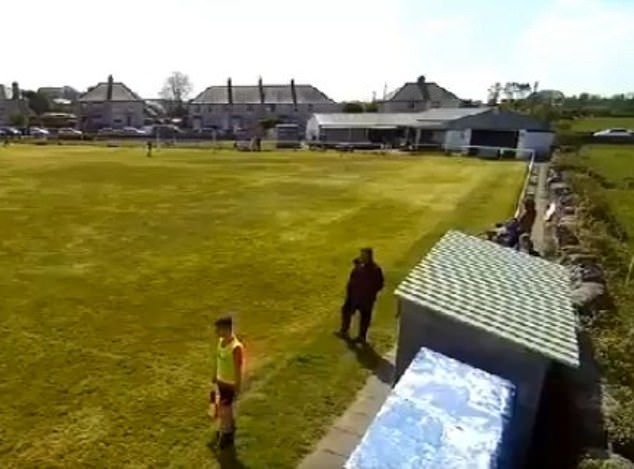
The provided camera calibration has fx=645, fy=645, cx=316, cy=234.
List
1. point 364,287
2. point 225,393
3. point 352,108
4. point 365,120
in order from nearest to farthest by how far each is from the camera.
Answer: point 225,393 → point 364,287 → point 365,120 → point 352,108

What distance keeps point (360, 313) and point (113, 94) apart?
315 feet

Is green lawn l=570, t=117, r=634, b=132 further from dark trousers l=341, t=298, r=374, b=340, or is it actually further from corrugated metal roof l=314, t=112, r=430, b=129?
dark trousers l=341, t=298, r=374, b=340

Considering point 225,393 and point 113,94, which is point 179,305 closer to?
point 225,393

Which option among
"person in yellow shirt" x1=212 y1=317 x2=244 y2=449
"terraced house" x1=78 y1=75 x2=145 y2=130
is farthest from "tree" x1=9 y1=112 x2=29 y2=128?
"person in yellow shirt" x1=212 y1=317 x2=244 y2=449

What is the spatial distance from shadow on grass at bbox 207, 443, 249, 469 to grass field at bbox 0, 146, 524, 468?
0.27 ft

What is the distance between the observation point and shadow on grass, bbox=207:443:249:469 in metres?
6.99

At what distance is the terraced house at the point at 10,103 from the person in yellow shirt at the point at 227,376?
100m

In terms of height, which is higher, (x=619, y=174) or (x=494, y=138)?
(x=494, y=138)

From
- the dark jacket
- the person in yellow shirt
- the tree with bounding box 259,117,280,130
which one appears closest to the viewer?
the person in yellow shirt

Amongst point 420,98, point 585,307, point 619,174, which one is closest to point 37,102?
point 420,98

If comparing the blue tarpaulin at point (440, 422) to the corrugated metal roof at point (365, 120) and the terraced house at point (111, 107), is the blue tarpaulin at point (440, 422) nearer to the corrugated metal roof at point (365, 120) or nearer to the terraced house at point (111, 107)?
the corrugated metal roof at point (365, 120)

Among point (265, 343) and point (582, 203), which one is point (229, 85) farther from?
point (265, 343)

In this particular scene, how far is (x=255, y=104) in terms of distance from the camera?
101m

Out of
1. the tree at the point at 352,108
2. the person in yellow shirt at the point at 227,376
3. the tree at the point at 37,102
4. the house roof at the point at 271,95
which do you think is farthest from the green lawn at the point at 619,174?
the tree at the point at 37,102
